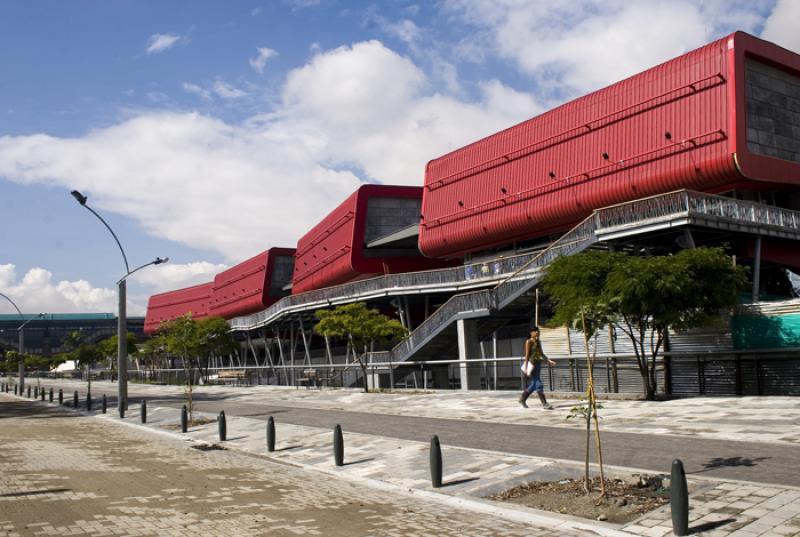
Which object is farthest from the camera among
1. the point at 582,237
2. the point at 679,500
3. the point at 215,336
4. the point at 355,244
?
the point at 215,336

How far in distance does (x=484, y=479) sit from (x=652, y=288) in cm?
A: 1152

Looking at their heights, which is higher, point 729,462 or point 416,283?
point 416,283

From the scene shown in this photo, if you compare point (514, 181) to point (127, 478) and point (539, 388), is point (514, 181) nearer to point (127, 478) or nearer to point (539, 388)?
point (539, 388)

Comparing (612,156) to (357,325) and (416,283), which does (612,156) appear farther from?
(357,325)

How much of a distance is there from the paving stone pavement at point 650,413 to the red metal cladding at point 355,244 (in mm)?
26896

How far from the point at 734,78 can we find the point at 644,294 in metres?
15.8

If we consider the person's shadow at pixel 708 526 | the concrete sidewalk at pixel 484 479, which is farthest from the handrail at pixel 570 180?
the person's shadow at pixel 708 526

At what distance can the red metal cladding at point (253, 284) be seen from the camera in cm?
8057

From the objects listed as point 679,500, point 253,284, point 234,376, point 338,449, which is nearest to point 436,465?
point 338,449

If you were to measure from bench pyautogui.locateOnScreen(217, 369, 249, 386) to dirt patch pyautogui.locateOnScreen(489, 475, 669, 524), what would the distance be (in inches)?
1928

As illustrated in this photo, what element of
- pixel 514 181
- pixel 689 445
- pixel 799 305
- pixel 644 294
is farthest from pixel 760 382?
pixel 514 181

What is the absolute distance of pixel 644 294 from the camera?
68.6 feet

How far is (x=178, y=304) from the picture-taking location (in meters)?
114

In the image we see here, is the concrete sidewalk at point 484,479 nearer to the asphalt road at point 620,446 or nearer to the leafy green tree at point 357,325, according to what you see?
the asphalt road at point 620,446
